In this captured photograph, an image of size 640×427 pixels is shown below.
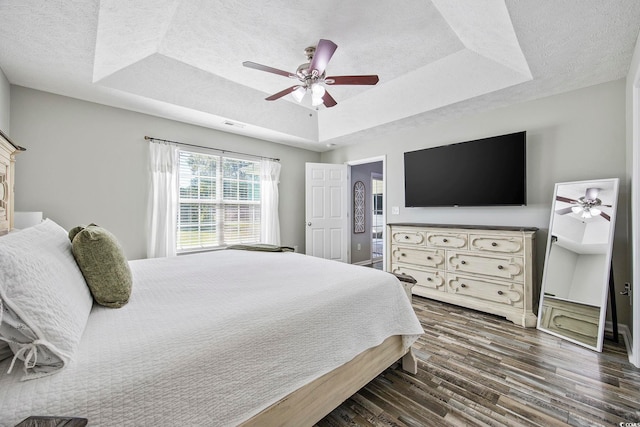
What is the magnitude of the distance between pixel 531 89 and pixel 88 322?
12.8ft

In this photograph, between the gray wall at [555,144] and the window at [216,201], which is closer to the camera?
the gray wall at [555,144]

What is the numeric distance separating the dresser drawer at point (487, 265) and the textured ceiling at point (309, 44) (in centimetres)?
176

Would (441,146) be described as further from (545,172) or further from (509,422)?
(509,422)

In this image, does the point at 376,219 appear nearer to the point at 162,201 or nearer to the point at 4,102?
the point at 162,201

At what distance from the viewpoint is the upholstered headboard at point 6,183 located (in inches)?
62.5

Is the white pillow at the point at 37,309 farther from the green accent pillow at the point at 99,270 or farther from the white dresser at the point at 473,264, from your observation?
the white dresser at the point at 473,264

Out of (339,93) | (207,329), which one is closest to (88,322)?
(207,329)

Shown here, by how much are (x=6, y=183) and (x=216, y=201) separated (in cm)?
234

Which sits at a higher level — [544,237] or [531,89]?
[531,89]


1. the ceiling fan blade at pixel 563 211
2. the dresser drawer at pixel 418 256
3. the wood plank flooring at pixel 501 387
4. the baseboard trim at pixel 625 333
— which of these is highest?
the ceiling fan blade at pixel 563 211

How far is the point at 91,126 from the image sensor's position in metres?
2.98

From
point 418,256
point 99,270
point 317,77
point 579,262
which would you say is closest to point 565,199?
point 579,262

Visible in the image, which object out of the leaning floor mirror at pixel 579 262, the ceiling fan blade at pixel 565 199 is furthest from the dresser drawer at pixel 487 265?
the ceiling fan blade at pixel 565 199

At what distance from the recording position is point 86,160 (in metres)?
2.95
